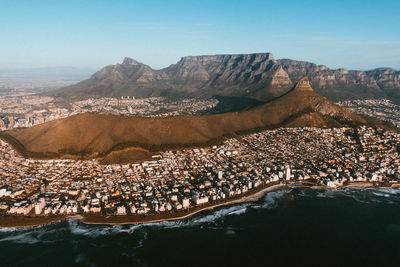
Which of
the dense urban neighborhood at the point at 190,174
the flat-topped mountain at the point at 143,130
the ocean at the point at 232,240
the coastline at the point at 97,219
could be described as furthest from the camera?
the flat-topped mountain at the point at 143,130

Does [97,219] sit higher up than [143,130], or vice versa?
[143,130]

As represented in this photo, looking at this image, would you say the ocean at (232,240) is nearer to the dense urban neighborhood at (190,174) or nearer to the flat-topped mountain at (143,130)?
the dense urban neighborhood at (190,174)

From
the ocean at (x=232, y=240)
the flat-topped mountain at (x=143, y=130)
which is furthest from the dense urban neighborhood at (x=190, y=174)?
the flat-topped mountain at (x=143, y=130)

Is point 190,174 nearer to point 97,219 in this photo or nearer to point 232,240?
point 232,240

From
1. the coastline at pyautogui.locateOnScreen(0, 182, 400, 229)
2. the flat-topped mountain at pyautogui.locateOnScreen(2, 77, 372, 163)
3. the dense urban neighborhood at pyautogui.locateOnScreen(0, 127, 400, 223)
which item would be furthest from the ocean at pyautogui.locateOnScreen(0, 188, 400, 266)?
the flat-topped mountain at pyautogui.locateOnScreen(2, 77, 372, 163)

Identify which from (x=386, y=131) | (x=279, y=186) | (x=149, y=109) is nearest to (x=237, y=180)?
(x=279, y=186)

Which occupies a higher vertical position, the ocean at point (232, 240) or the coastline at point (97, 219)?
the coastline at point (97, 219)

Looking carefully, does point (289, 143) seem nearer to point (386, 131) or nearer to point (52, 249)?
point (386, 131)

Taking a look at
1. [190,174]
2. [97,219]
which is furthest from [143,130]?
[97,219]
